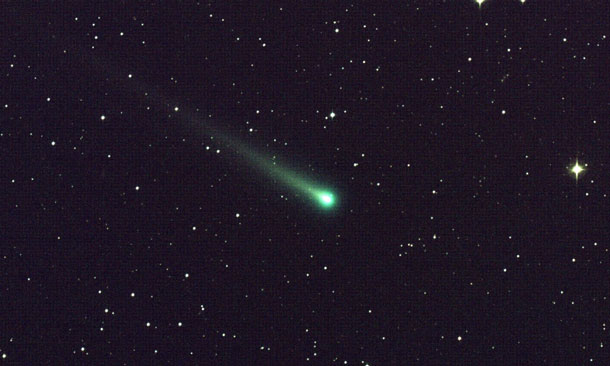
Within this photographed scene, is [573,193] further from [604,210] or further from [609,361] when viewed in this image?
[609,361]

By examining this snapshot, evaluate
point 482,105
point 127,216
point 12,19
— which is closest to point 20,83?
point 12,19

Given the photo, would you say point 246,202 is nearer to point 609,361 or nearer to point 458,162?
point 458,162

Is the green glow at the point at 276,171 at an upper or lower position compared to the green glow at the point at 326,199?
upper

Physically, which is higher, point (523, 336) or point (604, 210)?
point (604, 210)

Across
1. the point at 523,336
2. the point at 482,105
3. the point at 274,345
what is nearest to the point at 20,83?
the point at 274,345

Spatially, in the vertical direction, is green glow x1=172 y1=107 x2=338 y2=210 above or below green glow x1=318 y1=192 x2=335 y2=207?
above

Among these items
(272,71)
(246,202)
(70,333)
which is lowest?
(70,333)
